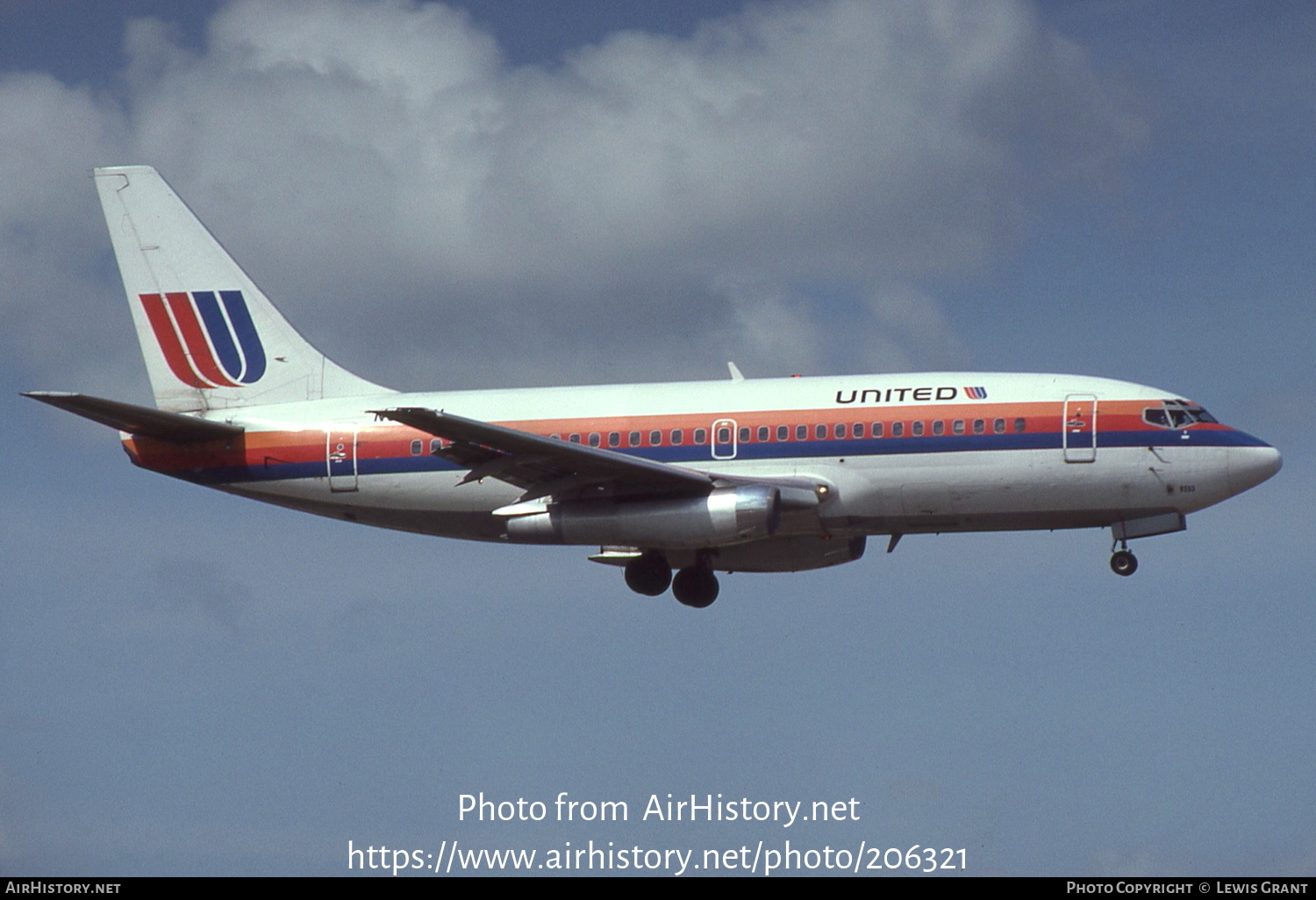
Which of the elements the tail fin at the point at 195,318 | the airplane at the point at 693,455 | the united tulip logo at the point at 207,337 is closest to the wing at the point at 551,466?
the airplane at the point at 693,455

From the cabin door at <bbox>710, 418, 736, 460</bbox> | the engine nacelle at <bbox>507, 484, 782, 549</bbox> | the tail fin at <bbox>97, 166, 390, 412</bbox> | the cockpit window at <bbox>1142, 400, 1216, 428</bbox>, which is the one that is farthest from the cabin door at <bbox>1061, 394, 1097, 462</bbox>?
the tail fin at <bbox>97, 166, 390, 412</bbox>

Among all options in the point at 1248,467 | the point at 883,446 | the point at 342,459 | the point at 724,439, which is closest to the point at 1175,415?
the point at 1248,467

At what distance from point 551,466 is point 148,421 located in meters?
11.0

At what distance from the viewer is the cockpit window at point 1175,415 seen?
42.2 m

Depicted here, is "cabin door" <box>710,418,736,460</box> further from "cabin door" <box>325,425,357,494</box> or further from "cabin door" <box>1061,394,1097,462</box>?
"cabin door" <box>325,425,357,494</box>

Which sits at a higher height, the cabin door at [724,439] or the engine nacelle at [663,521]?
the cabin door at [724,439]

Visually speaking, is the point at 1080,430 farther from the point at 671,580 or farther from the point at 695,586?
the point at 671,580

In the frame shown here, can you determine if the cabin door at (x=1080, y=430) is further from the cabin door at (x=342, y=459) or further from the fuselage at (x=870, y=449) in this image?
the cabin door at (x=342, y=459)

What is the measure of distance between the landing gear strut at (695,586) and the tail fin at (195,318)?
379 inches

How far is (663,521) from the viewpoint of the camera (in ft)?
141

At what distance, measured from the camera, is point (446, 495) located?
152ft

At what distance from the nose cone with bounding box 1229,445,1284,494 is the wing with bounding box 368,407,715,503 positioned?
40.2 feet

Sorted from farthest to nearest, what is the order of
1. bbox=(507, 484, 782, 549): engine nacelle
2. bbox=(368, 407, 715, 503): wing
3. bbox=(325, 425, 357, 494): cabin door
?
bbox=(325, 425, 357, 494): cabin door
bbox=(507, 484, 782, 549): engine nacelle
bbox=(368, 407, 715, 503): wing

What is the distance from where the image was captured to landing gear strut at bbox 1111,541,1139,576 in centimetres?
4278
